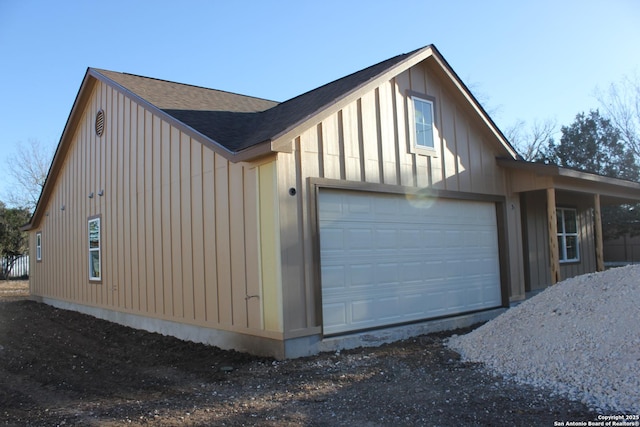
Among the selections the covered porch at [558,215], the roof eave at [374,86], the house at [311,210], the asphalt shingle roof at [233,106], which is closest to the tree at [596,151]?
the covered porch at [558,215]

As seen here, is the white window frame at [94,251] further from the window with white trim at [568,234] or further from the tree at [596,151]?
the tree at [596,151]

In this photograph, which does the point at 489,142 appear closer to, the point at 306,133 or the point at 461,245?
the point at 461,245

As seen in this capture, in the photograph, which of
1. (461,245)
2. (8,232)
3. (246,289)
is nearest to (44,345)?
(246,289)

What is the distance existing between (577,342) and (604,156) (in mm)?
26541

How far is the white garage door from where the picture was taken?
25.3 feet

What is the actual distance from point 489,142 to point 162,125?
6614 millimetres

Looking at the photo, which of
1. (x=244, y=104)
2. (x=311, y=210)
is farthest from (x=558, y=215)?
(x=311, y=210)

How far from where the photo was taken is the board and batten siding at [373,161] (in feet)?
23.3

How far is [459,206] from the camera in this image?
995 cm

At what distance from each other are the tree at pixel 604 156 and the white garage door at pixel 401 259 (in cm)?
2088

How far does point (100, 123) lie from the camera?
41.5 feet

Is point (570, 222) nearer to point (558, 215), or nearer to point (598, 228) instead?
point (558, 215)

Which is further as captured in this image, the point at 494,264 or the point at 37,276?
the point at 37,276

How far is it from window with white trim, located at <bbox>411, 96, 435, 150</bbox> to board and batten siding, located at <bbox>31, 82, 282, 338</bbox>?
341 cm
